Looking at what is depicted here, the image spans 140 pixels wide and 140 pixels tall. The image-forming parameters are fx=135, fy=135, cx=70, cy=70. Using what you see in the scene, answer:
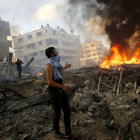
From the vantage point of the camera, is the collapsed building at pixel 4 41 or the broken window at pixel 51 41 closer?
the collapsed building at pixel 4 41

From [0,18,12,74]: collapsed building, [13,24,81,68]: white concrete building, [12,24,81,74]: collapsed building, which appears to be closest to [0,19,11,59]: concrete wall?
[0,18,12,74]: collapsed building

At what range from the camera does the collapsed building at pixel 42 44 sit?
149 feet

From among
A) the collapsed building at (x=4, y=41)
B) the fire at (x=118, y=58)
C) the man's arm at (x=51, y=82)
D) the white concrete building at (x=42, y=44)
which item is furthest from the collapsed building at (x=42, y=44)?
the man's arm at (x=51, y=82)

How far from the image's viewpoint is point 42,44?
149ft

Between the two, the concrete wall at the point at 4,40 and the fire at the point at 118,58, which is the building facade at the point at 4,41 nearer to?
the concrete wall at the point at 4,40

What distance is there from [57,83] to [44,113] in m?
2.42

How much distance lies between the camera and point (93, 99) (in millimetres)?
5133

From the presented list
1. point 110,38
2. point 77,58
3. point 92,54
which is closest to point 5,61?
point 110,38

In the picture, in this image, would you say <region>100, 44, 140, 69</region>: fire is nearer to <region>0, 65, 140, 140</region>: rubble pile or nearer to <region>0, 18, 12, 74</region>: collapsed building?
<region>0, 65, 140, 140</region>: rubble pile

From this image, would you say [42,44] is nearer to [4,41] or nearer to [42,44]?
[42,44]

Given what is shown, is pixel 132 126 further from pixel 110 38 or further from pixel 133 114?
pixel 110 38

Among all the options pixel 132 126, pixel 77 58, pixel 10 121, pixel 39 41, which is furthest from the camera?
pixel 77 58

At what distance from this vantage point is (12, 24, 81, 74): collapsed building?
149ft

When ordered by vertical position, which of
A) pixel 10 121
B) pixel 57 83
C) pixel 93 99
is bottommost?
pixel 10 121
